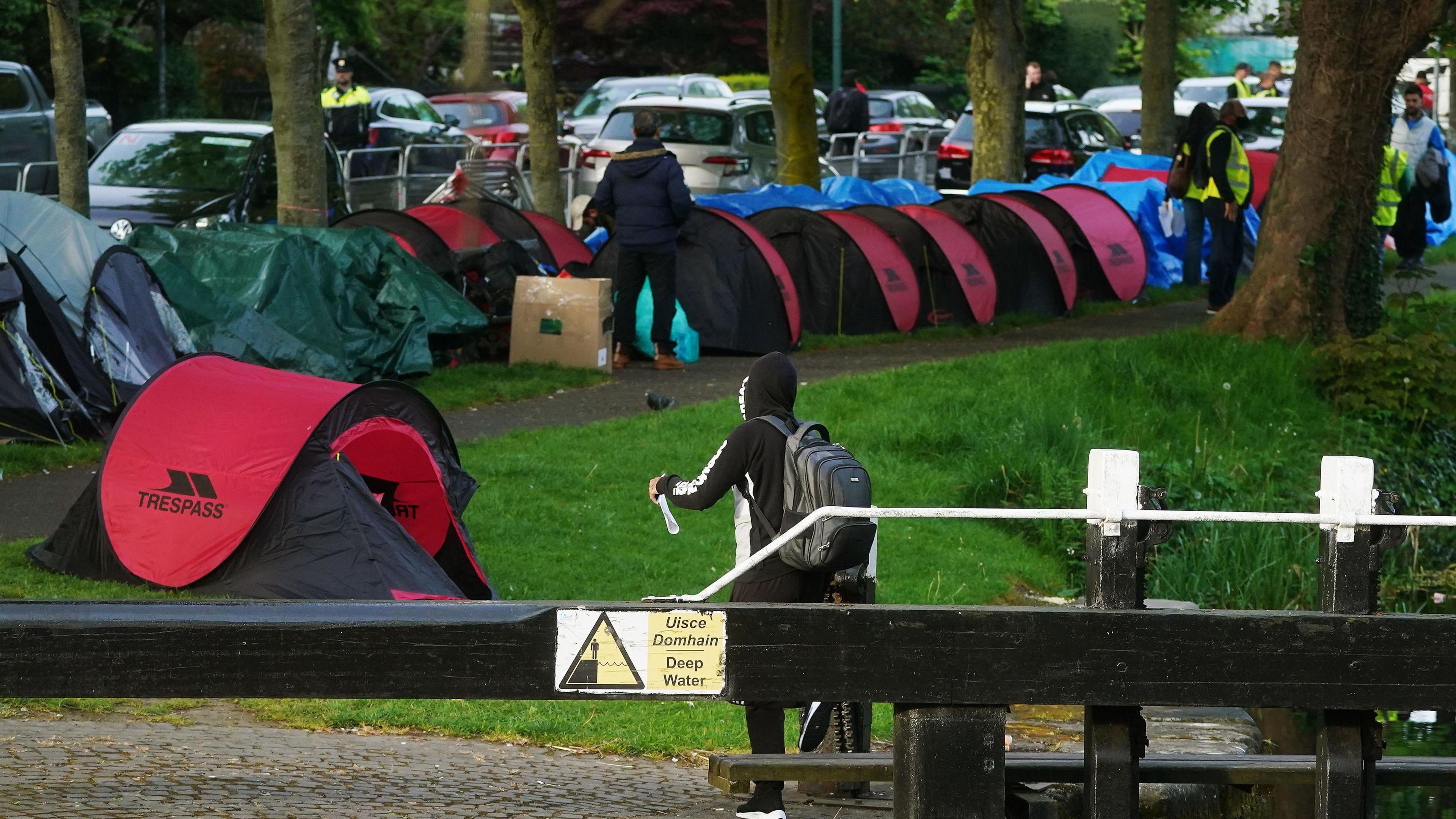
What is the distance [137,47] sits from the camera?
34.0 metres

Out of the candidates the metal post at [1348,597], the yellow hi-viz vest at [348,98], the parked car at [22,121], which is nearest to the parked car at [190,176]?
the parked car at [22,121]

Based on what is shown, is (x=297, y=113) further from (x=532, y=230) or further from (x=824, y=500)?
(x=824, y=500)

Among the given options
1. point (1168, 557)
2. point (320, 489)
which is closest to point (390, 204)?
point (1168, 557)

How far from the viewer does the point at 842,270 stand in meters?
16.0

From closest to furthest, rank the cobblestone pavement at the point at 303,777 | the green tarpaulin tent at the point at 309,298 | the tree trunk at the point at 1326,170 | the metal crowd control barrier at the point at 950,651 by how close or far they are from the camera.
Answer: the metal crowd control barrier at the point at 950,651, the cobblestone pavement at the point at 303,777, the green tarpaulin tent at the point at 309,298, the tree trunk at the point at 1326,170

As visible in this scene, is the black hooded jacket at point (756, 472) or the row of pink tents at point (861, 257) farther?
the row of pink tents at point (861, 257)

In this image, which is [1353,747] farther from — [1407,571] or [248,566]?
[1407,571]

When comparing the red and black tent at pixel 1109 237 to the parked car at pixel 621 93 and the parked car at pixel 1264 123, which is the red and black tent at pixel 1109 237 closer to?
the parked car at pixel 1264 123

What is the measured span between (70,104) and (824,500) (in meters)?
9.56

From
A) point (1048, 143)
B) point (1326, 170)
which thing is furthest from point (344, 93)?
point (1326, 170)

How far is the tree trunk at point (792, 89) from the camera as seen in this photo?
774 inches

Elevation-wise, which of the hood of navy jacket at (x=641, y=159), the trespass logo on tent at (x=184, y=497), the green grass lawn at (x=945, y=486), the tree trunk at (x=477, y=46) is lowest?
the green grass lawn at (x=945, y=486)

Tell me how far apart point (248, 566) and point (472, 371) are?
5.92m

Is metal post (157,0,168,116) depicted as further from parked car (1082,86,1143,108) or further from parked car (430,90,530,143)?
parked car (1082,86,1143,108)
